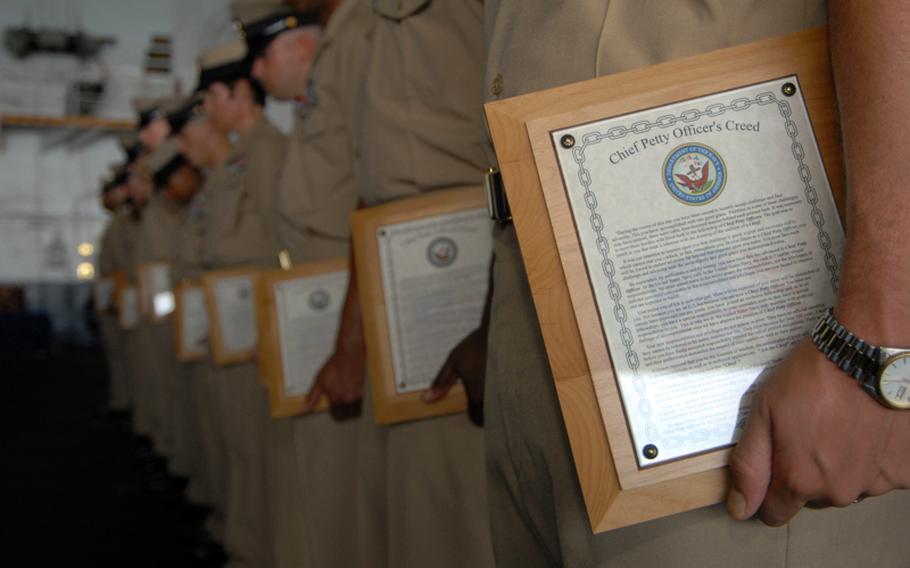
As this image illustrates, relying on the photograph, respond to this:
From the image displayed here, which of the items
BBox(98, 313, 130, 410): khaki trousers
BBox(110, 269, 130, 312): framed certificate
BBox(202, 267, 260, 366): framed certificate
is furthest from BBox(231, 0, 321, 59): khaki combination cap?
BBox(98, 313, 130, 410): khaki trousers

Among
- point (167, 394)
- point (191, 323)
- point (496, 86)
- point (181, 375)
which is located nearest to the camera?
point (496, 86)

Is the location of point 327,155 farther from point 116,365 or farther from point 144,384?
point 116,365

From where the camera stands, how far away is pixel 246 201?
2732 millimetres

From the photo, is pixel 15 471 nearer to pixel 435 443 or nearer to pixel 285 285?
pixel 285 285

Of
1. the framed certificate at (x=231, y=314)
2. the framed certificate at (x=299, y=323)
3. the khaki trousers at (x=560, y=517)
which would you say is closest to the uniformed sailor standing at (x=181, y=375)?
the framed certificate at (x=231, y=314)

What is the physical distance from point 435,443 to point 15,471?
12.3 feet

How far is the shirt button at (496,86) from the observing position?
30.3 inches

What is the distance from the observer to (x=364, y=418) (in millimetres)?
1638

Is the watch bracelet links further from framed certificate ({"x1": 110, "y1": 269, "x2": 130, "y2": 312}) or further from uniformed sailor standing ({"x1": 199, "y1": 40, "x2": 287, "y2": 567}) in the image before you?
framed certificate ({"x1": 110, "y1": 269, "x2": 130, "y2": 312})

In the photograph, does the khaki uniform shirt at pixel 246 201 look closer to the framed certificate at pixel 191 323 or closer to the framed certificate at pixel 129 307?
the framed certificate at pixel 191 323

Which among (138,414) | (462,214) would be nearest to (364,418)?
(462,214)

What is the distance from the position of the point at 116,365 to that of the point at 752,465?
6.91m

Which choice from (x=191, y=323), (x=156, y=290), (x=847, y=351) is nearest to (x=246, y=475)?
(x=191, y=323)

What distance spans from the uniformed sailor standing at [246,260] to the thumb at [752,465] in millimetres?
1923
